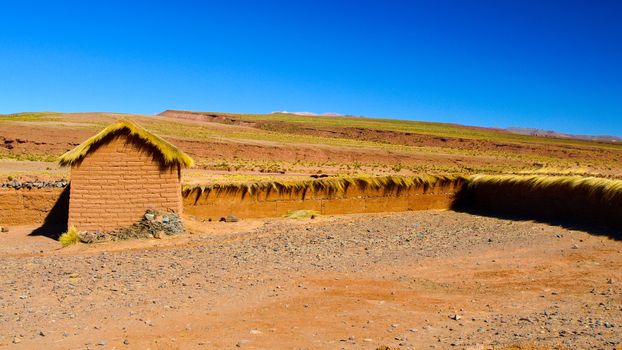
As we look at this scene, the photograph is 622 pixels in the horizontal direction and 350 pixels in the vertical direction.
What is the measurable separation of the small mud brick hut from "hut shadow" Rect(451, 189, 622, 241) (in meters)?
9.20

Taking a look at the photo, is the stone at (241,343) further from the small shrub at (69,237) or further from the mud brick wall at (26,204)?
the mud brick wall at (26,204)

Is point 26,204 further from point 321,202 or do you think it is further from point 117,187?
point 321,202

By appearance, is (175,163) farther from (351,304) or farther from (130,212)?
(351,304)

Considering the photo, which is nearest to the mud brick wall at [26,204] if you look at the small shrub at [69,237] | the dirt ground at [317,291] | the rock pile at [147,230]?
the dirt ground at [317,291]

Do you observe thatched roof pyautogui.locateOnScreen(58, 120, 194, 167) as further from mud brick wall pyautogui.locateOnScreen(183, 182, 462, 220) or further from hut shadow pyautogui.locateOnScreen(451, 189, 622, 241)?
hut shadow pyautogui.locateOnScreen(451, 189, 622, 241)

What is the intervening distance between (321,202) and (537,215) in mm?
6098

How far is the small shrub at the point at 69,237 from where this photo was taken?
42.5 ft

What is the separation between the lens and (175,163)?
13.8 metres

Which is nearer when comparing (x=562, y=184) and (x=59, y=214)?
(x=59, y=214)

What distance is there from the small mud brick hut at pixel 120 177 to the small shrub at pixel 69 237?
0.26 metres

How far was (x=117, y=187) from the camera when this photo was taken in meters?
13.5

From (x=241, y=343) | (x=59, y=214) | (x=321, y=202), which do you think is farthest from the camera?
(x=321, y=202)

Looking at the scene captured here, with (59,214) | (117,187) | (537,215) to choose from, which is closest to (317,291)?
(117,187)

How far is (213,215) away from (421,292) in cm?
859
